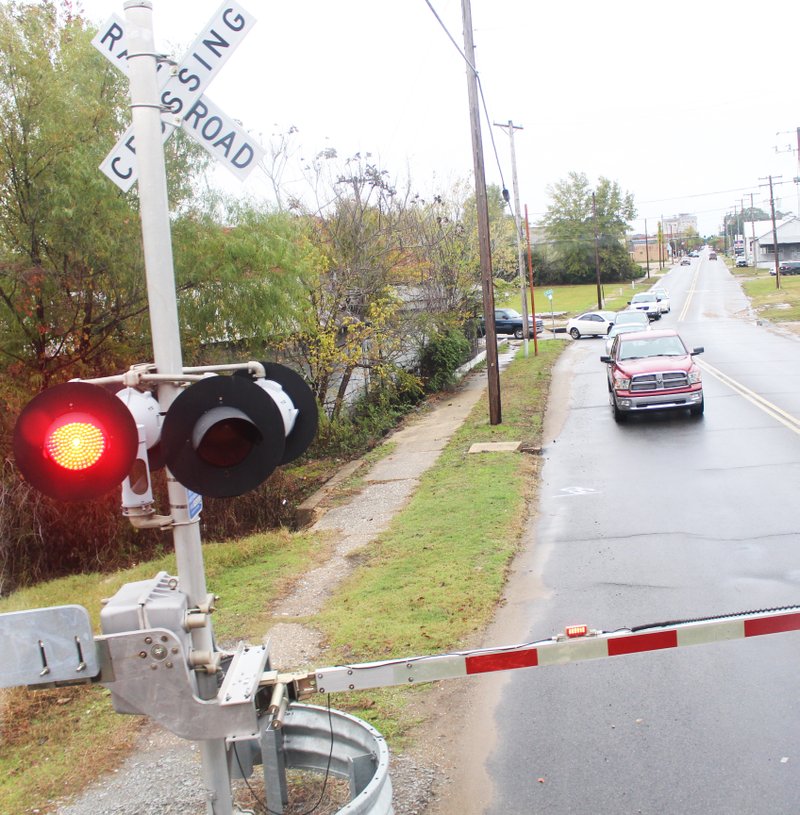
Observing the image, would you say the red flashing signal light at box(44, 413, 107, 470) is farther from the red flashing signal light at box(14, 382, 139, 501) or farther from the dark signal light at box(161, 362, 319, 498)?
the dark signal light at box(161, 362, 319, 498)

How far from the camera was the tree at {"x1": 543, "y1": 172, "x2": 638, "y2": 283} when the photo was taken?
103m

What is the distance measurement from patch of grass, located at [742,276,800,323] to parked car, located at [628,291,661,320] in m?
5.78

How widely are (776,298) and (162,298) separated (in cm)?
6369

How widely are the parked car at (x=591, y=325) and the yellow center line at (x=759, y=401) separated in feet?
59.8

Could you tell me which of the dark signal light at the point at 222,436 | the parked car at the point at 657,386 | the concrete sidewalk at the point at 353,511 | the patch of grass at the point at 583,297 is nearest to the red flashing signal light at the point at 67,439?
the dark signal light at the point at 222,436

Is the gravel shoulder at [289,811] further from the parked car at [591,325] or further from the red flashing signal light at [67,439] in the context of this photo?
the parked car at [591,325]

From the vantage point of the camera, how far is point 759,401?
20234mm

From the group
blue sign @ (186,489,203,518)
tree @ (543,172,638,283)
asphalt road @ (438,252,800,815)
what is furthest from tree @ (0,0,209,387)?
tree @ (543,172,638,283)

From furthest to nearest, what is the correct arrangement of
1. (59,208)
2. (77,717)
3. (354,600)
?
1. (59,208)
2. (354,600)
3. (77,717)

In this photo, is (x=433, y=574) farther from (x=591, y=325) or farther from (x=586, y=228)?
(x=586, y=228)

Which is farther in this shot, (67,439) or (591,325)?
(591,325)

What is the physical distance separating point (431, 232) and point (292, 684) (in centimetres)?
2609

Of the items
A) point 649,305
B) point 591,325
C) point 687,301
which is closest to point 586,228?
point 687,301

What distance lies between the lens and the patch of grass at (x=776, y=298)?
1889 inches
